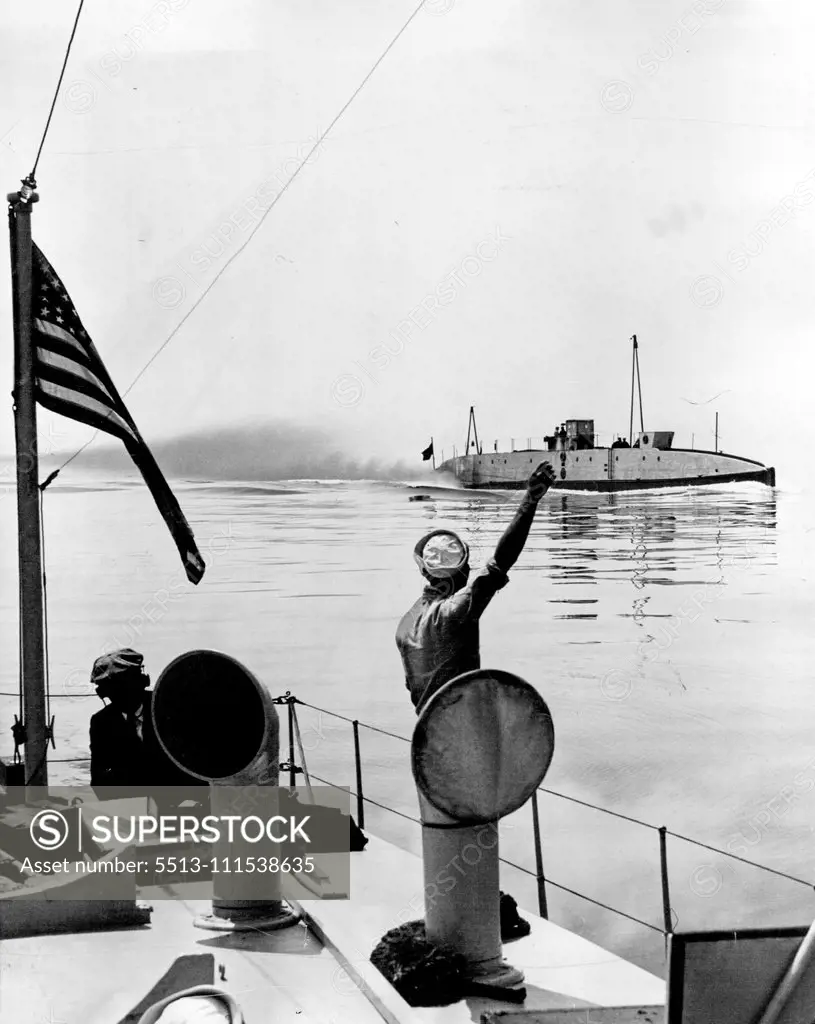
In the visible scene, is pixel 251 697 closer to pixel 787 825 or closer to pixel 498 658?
pixel 498 658

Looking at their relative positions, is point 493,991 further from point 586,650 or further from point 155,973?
point 586,650

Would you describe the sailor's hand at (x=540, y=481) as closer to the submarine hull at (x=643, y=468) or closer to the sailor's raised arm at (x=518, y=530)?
the sailor's raised arm at (x=518, y=530)

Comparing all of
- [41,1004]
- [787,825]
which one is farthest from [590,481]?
[41,1004]

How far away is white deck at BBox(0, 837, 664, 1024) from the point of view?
4586 mm

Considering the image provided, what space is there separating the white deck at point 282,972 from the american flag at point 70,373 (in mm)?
2986

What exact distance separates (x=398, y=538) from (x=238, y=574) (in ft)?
23.5

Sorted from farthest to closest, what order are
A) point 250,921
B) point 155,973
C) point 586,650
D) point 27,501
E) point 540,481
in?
point 586,650
point 27,501
point 250,921
point 155,973
point 540,481

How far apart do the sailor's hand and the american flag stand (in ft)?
12.2

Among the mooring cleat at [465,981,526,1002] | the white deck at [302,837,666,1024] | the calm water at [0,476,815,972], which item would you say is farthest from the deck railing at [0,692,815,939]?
the calm water at [0,476,815,972]

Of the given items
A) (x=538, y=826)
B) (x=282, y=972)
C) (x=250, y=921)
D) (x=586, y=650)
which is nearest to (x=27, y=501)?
(x=250, y=921)

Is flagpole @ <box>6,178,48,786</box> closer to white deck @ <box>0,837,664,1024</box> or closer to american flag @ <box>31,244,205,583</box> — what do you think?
american flag @ <box>31,244,205,583</box>

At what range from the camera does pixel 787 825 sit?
28.5 m

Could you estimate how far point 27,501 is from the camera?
6.89 meters

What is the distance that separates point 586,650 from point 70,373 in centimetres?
2258
